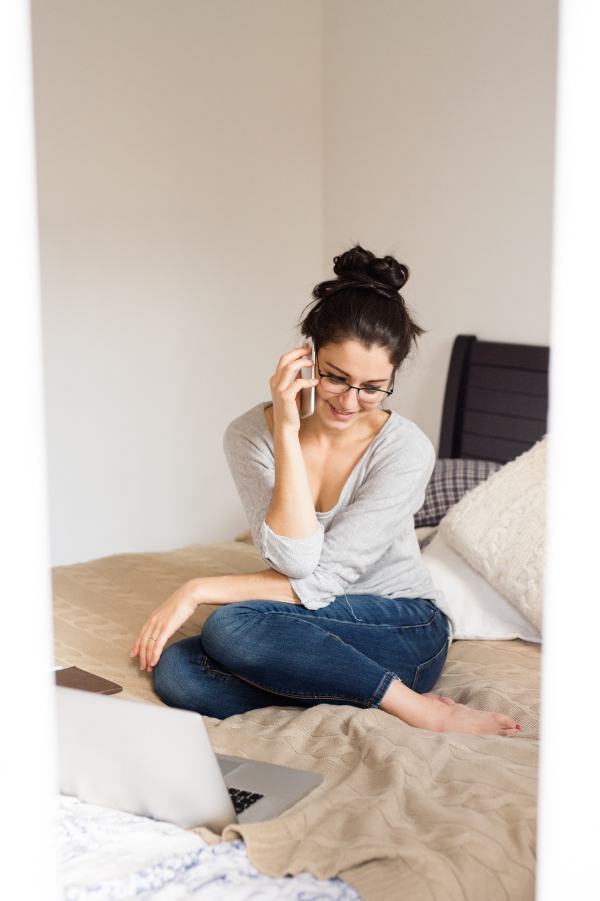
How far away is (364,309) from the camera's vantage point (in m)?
1.58

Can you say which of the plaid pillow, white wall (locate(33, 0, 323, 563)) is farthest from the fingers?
white wall (locate(33, 0, 323, 563))

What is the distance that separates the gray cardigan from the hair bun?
0.29 meters

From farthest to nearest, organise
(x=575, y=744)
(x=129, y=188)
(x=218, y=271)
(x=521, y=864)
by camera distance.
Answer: (x=218, y=271), (x=129, y=188), (x=521, y=864), (x=575, y=744)

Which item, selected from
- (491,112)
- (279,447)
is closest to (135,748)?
(279,447)

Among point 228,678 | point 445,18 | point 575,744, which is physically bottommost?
point 228,678

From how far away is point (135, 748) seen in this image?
978mm

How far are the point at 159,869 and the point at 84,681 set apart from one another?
56cm

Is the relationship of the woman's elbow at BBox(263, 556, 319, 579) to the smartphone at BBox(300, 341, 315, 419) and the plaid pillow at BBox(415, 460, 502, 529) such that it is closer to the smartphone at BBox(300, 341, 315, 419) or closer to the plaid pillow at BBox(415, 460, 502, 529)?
the smartphone at BBox(300, 341, 315, 419)

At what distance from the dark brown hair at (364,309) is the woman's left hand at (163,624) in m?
0.54

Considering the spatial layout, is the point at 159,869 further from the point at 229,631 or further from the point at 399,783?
the point at 229,631

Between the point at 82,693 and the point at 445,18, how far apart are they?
2.78m

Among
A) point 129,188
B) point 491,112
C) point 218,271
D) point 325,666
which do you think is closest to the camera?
point 325,666

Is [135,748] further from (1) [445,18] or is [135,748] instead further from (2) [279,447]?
(1) [445,18]

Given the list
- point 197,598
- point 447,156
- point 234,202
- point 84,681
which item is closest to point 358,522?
point 197,598
